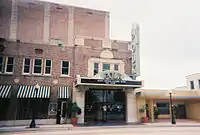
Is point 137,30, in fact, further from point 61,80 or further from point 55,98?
point 55,98

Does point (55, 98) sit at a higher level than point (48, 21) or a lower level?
lower

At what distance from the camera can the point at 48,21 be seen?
24.3m

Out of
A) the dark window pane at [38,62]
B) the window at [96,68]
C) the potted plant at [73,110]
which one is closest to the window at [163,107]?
the window at [96,68]

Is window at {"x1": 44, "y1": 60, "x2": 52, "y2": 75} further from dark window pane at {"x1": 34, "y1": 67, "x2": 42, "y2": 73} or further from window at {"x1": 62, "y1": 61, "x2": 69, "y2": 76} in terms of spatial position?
window at {"x1": 62, "y1": 61, "x2": 69, "y2": 76}

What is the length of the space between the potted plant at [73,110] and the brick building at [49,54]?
0.73 metres

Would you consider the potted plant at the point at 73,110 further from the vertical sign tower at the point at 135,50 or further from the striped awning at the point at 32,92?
the vertical sign tower at the point at 135,50

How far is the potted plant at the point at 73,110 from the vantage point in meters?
19.3

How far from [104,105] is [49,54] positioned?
8622 mm

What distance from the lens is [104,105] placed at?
22016 millimetres

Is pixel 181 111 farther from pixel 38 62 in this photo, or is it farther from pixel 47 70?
pixel 38 62

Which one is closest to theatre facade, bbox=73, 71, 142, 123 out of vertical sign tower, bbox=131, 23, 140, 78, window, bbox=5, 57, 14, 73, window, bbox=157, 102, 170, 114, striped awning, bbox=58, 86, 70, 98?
striped awning, bbox=58, 86, 70, 98

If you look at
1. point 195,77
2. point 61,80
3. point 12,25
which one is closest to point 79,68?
point 61,80

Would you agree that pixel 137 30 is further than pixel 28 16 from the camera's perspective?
No

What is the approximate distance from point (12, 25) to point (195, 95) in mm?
25199
